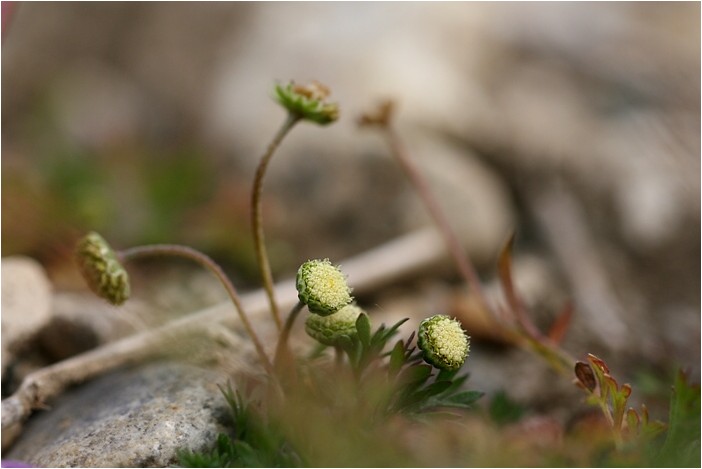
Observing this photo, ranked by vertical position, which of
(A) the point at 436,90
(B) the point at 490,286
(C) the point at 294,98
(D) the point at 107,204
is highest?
(C) the point at 294,98

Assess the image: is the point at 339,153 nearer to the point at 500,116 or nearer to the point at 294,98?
the point at 500,116

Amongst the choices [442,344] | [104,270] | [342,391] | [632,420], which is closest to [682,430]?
[632,420]

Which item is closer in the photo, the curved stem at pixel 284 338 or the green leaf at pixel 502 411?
the curved stem at pixel 284 338

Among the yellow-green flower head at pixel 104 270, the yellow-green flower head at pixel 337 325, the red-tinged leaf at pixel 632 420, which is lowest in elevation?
the red-tinged leaf at pixel 632 420

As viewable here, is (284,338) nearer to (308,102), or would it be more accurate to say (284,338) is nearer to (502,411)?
(308,102)

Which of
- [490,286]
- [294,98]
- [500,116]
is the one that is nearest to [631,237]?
[490,286]

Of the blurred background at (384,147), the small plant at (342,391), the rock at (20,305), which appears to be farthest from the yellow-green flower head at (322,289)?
the blurred background at (384,147)

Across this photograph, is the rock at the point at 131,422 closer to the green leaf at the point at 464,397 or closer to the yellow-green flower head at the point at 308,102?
the green leaf at the point at 464,397
